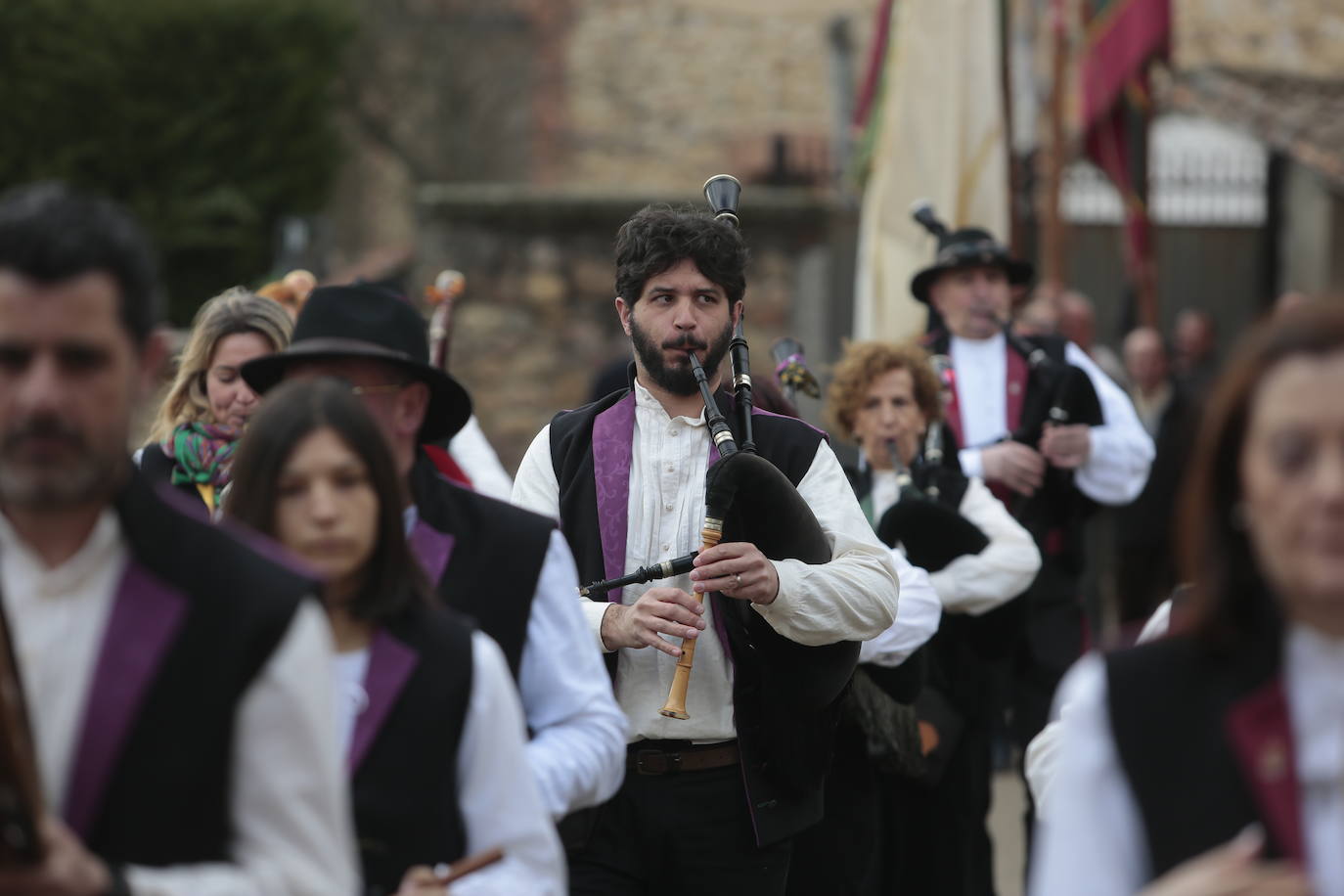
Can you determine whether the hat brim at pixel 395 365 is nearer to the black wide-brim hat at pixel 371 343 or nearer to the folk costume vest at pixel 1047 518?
the black wide-brim hat at pixel 371 343

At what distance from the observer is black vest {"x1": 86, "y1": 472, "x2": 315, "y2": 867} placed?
2021mm

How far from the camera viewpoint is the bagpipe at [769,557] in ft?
13.1

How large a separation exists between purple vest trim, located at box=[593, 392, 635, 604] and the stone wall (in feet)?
24.8

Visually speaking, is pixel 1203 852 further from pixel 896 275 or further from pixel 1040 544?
pixel 896 275

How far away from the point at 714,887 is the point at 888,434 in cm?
195

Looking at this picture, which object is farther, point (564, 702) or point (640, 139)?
point (640, 139)

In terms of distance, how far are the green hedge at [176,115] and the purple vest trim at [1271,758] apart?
15994 mm

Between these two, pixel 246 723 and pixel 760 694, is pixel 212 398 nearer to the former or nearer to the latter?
pixel 760 694

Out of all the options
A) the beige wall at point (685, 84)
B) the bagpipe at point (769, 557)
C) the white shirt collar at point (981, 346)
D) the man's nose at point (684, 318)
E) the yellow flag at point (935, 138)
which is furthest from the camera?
the beige wall at point (685, 84)

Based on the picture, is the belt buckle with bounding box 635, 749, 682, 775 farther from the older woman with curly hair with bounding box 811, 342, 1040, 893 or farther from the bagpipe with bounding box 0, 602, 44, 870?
the bagpipe with bounding box 0, 602, 44, 870

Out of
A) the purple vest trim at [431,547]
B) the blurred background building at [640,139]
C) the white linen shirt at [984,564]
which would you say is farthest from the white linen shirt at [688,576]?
the blurred background building at [640,139]

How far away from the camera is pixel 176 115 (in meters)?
A: 17.4

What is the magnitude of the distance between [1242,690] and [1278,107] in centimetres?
1449

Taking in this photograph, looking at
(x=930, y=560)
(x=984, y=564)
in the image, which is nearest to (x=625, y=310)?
(x=930, y=560)
